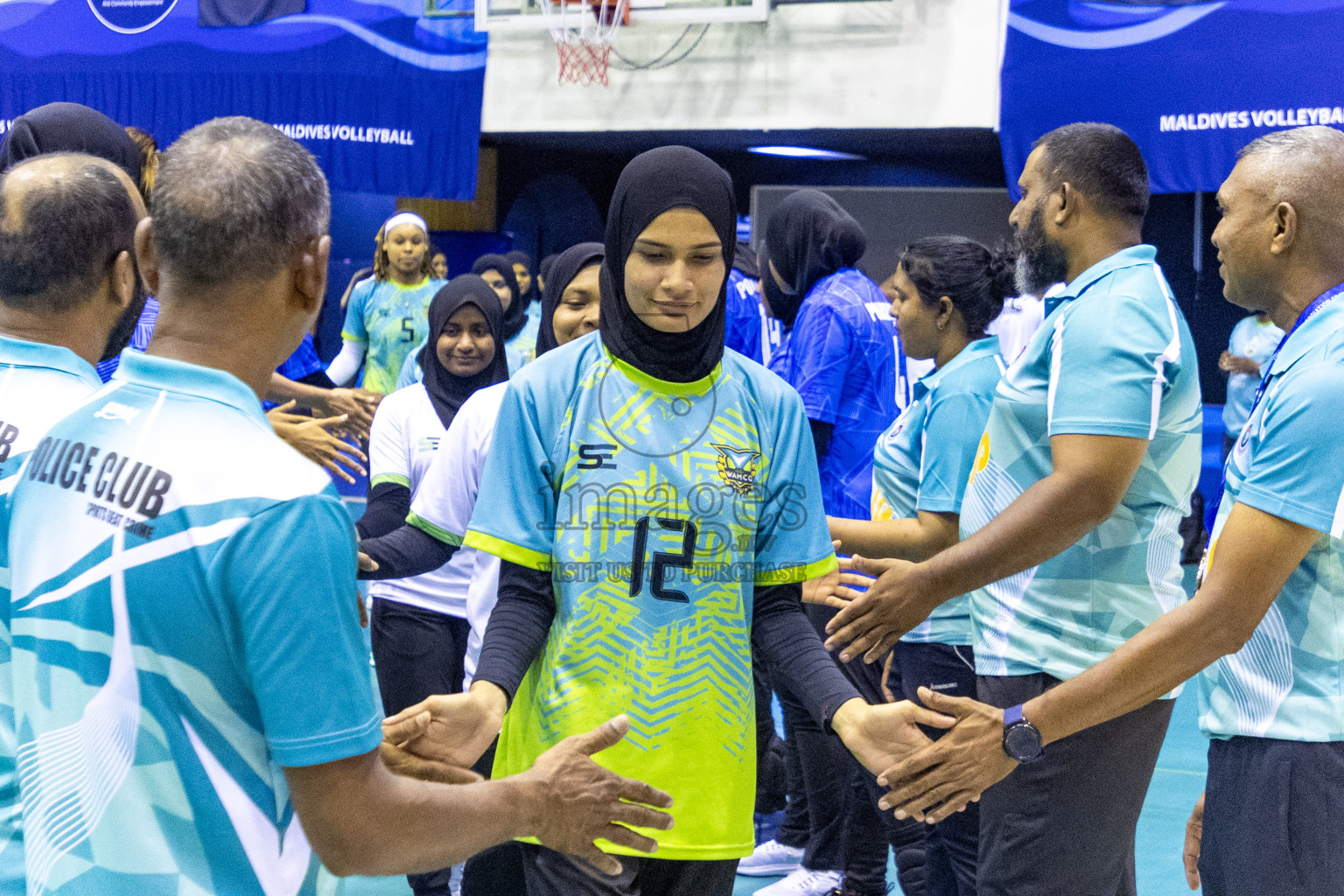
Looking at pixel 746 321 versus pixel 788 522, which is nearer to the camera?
pixel 788 522

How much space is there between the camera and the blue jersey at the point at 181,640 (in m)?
1.23

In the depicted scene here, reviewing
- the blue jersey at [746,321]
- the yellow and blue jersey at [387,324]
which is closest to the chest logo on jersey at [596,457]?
the blue jersey at [746,321]

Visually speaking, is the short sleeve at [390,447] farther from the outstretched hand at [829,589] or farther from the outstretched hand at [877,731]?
the outstretched hand at [877,731]

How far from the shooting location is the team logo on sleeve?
217cm

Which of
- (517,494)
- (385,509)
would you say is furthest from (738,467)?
(385,509)

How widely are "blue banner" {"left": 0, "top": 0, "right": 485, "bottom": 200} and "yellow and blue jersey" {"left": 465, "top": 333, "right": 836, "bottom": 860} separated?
8959 millimetres

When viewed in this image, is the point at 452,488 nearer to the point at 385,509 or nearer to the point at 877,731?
the point at 385,509

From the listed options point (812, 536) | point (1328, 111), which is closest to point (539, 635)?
point (812, 536)

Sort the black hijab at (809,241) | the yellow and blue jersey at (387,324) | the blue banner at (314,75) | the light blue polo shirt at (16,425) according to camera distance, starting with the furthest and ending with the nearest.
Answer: the blue banner at (314,75) → the yellow and blue jersey at (387,324) → the black hijab at (809,241) → the light blue polo shirt at (16,425)

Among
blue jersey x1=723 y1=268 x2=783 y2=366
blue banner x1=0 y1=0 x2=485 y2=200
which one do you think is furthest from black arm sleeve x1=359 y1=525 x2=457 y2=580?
blue banner x1=0 y1=0 x2=485 y2=200

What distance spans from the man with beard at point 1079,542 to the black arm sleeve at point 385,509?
1.46m

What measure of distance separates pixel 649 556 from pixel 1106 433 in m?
0.88

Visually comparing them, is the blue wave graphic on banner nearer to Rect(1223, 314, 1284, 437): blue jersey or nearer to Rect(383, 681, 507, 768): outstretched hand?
Rect(1223, 314, 1284, 437): blue jersey

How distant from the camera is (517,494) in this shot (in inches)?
84.0
